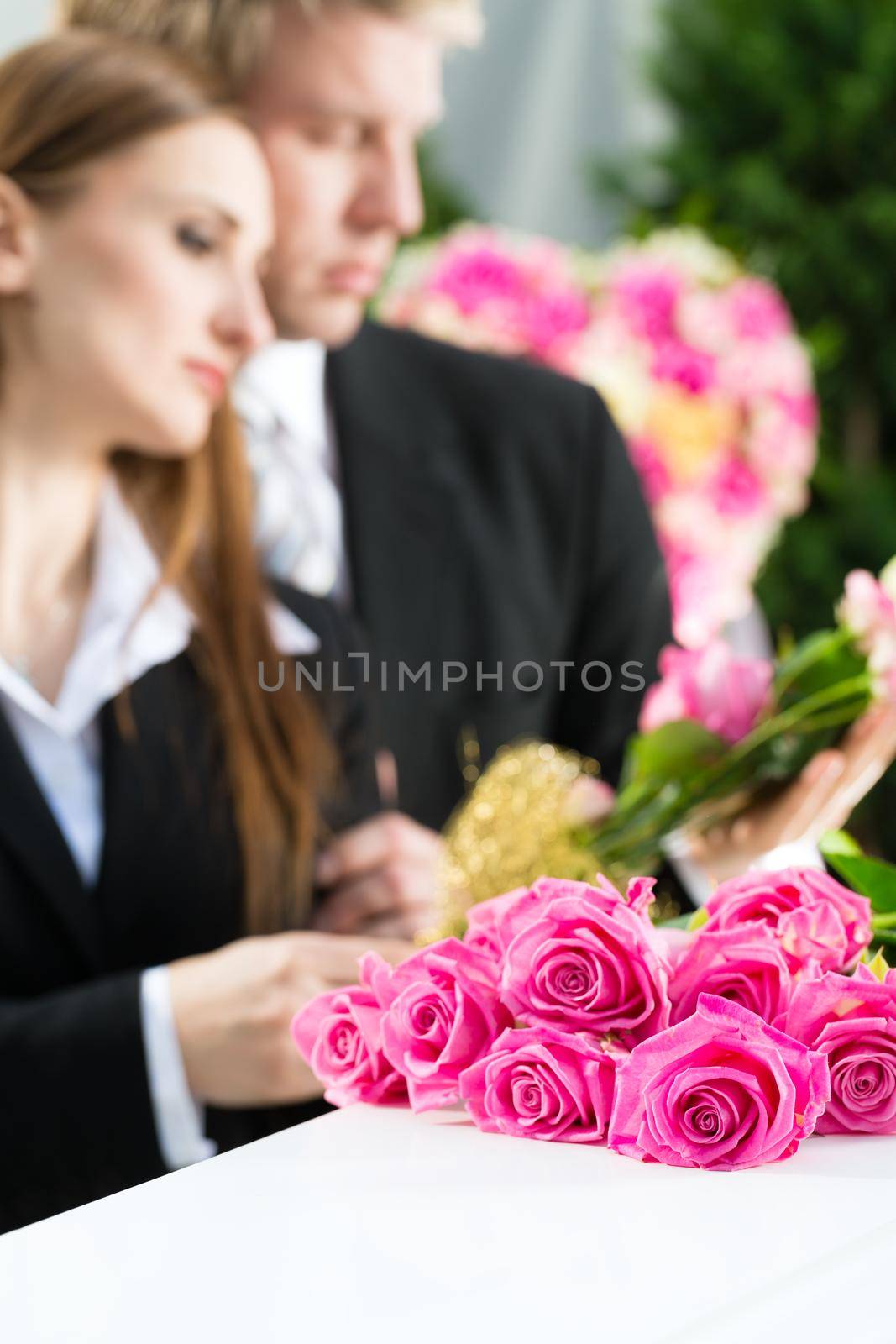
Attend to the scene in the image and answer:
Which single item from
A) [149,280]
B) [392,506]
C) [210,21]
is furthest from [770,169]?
[149,280]

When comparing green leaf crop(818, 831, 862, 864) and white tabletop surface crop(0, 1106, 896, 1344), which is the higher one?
green leaf crop(818, 831, 862, 864)

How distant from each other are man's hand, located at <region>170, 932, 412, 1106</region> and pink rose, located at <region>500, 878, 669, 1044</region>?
0.32 meters

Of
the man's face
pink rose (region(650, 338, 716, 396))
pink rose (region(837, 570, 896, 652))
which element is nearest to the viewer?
pink rose (region(837, 570, 896, 652))

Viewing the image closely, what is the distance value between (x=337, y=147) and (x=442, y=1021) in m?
0.70

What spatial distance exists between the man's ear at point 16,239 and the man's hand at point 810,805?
472mm

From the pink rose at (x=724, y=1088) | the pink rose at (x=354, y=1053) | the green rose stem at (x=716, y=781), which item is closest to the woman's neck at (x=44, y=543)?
the green rose stem at (x=716, y=781)

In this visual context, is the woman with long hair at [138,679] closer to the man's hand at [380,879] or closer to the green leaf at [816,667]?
the man's hand at [380,879]

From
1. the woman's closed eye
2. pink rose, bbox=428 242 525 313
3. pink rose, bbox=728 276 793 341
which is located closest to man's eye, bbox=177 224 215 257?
the woman's closed eye

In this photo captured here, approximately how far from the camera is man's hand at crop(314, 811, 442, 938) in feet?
2.95

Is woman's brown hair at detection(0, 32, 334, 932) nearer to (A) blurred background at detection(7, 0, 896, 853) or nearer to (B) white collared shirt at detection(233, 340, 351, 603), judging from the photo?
(B) white collared shirt at detection(233, 340, 351, 603)

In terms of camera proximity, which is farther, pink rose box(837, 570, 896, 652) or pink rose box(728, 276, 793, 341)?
pink rose box(728, 276, 793, 341)

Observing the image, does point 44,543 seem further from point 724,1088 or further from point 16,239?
point 724,1088

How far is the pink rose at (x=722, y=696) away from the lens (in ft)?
2.64

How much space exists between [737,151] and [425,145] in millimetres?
543
